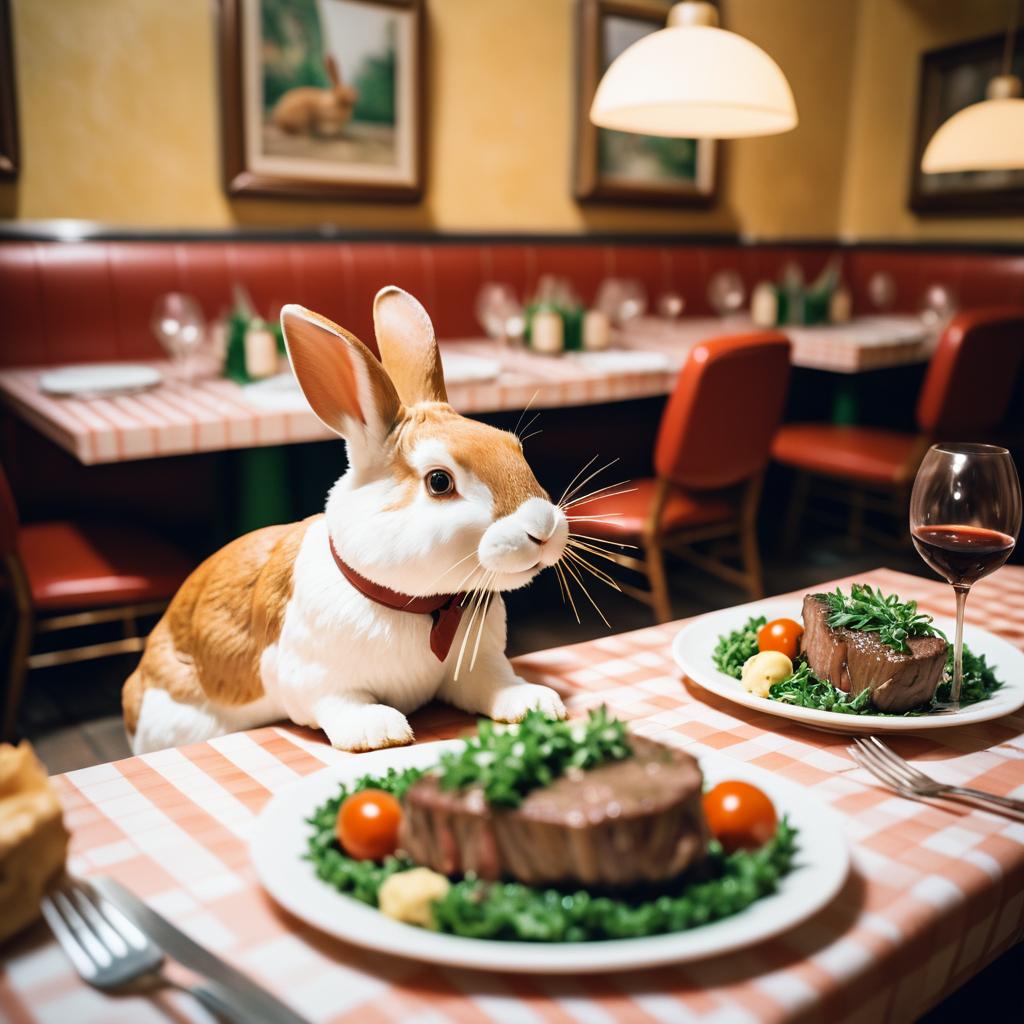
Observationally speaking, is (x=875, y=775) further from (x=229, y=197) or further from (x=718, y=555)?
(x=229, y=197)

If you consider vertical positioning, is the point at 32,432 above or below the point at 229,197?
below

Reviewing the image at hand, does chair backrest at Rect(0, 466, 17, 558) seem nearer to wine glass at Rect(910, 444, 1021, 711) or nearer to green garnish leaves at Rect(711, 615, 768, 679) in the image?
green garnish leaves at Rect(711, 615, 768, 679)

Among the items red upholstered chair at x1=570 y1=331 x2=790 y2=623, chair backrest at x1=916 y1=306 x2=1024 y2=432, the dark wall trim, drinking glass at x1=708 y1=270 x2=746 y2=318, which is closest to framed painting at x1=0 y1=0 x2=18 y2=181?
the dark wall trim

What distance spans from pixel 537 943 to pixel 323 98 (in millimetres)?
3639

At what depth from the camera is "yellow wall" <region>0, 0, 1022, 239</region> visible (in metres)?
3.24

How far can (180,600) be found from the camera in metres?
1.10

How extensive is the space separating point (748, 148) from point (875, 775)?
4.87m

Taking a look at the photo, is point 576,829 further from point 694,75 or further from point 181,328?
point 181,328

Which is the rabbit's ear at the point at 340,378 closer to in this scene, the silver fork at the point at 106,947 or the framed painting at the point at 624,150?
the silver fork at the point at 106,947

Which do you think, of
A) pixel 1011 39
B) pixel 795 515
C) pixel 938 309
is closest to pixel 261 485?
pixel 795 515

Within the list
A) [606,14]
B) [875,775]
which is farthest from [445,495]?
[606,14]

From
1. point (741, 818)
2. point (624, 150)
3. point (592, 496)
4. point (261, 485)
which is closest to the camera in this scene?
point (741, 818)

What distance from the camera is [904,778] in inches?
32.3

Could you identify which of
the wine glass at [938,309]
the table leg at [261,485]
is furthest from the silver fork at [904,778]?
the wine glass at [938,309]
